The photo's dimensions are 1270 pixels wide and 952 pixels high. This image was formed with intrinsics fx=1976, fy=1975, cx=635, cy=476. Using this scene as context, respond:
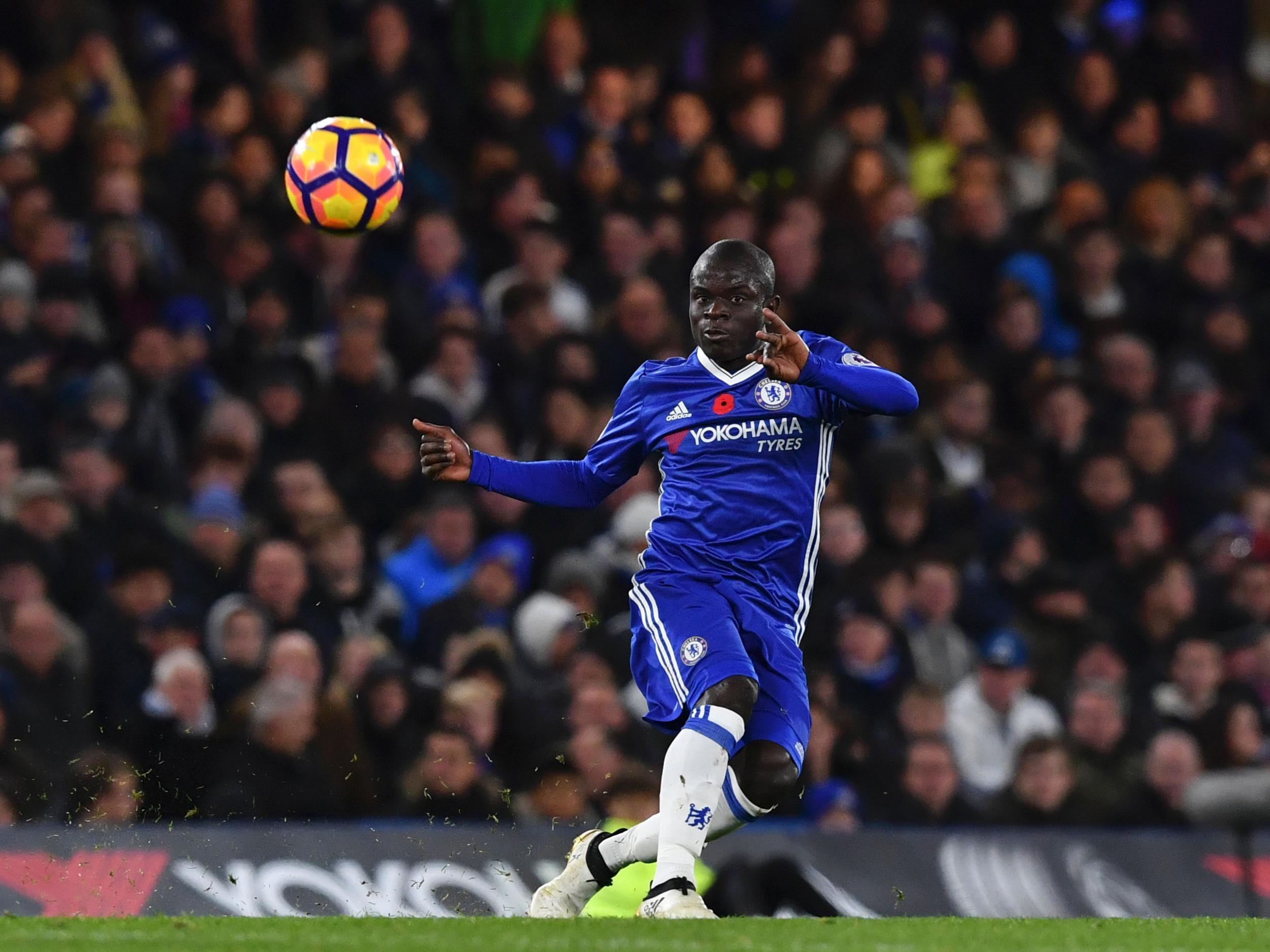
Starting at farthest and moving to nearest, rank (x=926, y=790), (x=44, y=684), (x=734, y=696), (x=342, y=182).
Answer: (x=926, y=790) < (x=44, y=684) < (x=342, y=182) < (x=734, y=696)

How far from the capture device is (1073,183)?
12.7 metres

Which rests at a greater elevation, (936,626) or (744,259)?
(744,259)

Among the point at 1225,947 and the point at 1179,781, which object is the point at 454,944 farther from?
the point at 1179,781

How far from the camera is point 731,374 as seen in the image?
635cm

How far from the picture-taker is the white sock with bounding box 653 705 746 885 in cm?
579

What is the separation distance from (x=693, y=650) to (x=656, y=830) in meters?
0.63

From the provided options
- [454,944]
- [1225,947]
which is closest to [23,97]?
[454,944]

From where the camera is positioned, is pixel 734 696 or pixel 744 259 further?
pixel 744 259

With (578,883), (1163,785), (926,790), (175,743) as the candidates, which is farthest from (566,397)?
(578,883)

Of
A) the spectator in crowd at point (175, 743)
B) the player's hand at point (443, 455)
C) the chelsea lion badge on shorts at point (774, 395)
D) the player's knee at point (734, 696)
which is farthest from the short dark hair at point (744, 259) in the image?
the spectator in crowd at point (175, 743)

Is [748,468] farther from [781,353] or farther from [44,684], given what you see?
[44,684]

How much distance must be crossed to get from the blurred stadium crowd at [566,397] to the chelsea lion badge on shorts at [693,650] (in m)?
2.26

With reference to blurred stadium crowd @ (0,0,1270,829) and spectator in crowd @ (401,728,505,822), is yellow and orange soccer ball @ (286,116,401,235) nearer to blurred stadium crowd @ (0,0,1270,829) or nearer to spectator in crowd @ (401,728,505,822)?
blurred stadium crowd @ (0,0,1270,829)

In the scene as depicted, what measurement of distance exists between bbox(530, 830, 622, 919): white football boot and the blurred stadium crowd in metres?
1.51
